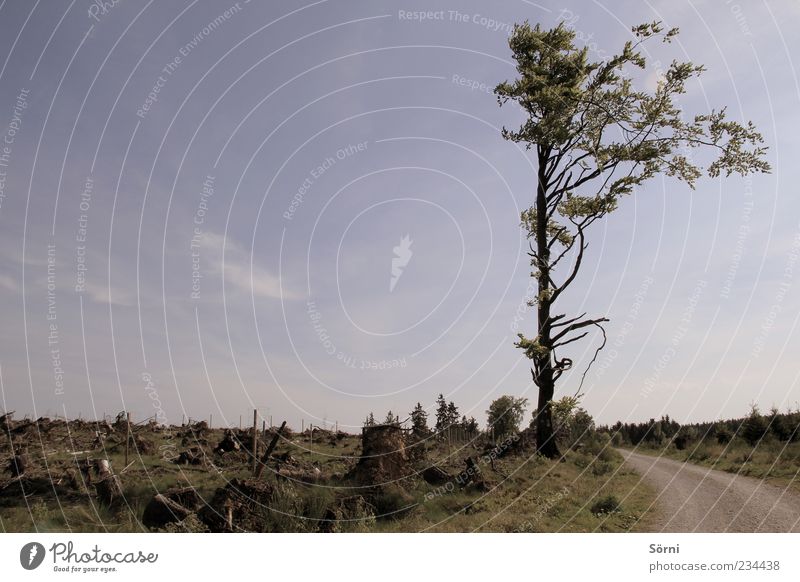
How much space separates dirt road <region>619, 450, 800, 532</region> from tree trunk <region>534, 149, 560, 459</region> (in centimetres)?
397

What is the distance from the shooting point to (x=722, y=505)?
1522cm

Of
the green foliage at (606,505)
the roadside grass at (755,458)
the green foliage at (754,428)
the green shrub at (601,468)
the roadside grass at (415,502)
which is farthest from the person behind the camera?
the green foliage at (754,428)

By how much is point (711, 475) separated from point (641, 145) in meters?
14.0

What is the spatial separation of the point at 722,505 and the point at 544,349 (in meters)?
7.94

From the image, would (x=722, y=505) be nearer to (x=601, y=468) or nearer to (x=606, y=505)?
(x=606, y=505)

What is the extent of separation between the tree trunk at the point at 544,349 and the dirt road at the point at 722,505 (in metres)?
3.97

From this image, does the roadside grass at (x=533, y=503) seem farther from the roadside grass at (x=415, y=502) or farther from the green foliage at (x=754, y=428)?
the green foliage at (x=754, y=428)

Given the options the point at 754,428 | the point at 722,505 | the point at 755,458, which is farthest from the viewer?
the point at 754,428

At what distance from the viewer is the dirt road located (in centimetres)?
1308

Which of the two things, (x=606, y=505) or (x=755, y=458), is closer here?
(x=606, y=505)

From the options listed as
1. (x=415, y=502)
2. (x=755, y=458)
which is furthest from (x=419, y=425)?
(x=755, y=458)

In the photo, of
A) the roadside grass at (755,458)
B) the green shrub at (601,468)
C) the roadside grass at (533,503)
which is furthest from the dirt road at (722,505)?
the green shrub at (601,468)

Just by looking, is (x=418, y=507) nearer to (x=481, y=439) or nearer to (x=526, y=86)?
(x=481, y=439)

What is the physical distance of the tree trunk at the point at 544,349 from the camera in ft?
71.8
